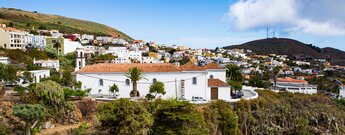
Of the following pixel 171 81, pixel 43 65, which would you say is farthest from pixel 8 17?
pixel 171 81

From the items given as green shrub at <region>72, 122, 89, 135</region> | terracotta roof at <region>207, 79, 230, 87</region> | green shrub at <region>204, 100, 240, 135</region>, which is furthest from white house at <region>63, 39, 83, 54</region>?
green shrub at <region>72, 122, 89, 135</region>

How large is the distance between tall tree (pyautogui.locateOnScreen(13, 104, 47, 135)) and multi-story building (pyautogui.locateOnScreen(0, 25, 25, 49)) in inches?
2582

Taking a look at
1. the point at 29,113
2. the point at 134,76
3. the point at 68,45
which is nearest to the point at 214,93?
the point at 134,76

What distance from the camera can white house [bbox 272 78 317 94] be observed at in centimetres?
7882

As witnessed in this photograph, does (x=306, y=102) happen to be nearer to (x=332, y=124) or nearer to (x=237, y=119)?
(x=332, y=124)

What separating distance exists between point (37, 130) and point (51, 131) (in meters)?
1.36

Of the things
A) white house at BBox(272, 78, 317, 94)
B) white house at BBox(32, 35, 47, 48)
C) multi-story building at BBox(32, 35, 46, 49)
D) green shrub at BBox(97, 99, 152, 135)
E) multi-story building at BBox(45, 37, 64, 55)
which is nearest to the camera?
green shrub at BBox(97, 99, 152, 135)

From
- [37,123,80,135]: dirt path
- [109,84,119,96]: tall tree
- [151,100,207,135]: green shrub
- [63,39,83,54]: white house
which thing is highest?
[63,39,83,54]: white house

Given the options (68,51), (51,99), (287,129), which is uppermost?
(68,51)

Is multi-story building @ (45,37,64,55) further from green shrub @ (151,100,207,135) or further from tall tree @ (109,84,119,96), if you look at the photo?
green shrub @ (151,100,207,135)

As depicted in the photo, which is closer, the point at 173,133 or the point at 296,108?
the point at 173,133

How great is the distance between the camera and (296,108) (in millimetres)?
42500

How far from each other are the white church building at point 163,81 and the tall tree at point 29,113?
1670cm

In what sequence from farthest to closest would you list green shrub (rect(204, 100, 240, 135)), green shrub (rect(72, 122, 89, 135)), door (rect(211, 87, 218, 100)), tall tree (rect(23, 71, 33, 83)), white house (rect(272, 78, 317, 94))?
white house (rect(272, 78, 317, 94))
tall tree (rect(23, 71, 33, 83))
door (rect(211, 87, 218, 100))
green shrub (rect(204, 100, 240, 135))
green shrub (rect(72, 122, 89, 135))
